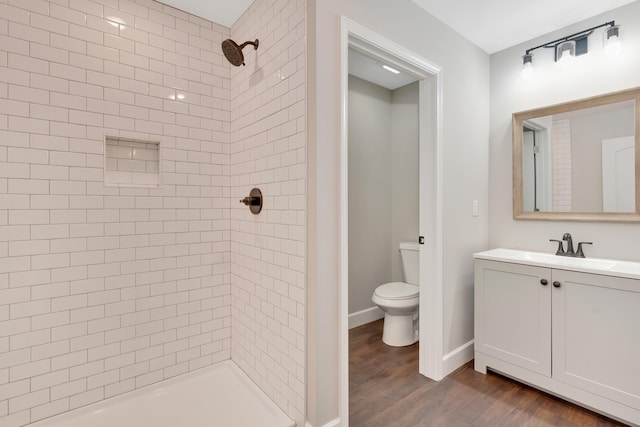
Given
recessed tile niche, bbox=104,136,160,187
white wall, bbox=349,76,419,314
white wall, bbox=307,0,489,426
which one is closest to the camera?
white wall, bbox=307,0,489,426

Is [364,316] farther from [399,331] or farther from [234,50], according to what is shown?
[234,50]

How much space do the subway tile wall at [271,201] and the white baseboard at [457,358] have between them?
1212 mm

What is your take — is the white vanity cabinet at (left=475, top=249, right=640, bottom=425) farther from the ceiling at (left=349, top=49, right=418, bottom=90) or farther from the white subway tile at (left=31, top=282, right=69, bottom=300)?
the white subway tile at (left=31, top=282, right=69, bottom=300)

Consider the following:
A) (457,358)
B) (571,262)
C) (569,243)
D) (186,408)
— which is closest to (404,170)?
(569,243)

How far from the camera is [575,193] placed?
219 cm

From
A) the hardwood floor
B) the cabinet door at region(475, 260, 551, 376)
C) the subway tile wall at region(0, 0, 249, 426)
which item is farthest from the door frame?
the subway tile wall at region(0, 0, 249, 426)

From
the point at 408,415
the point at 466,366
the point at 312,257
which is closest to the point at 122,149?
the point at 312,257

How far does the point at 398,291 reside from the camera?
2.72m

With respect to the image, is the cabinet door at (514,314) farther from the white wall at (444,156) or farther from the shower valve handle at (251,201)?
the shower valve handle at (251,201)

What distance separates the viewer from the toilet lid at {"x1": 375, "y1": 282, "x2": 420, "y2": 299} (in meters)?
2.60

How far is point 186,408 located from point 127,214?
3.90 feet

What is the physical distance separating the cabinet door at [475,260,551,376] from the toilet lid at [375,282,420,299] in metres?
0.55

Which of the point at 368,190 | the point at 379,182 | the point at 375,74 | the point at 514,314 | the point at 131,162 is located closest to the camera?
the point at 131,162

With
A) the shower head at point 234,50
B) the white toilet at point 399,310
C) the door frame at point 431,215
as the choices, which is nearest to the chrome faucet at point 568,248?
the door frame at point 431,215
